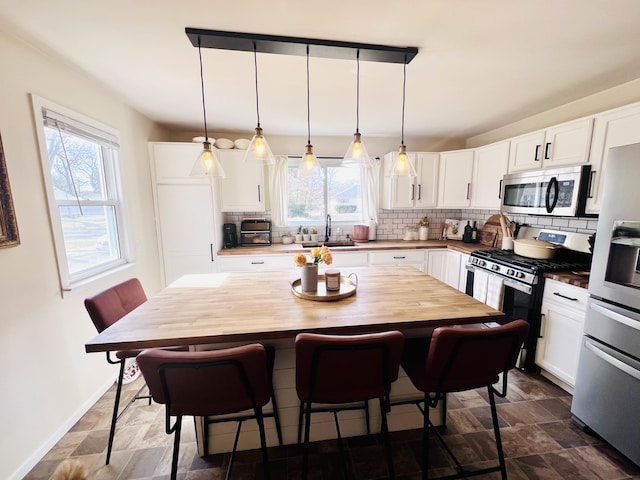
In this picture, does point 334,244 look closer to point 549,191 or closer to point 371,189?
point 371,189

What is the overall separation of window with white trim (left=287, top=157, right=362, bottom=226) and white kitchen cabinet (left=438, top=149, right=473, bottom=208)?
1.13 meters

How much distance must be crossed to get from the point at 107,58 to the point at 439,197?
145 inches

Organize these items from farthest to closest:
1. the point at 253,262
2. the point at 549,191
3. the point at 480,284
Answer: the point at 253,262
the point at 480,284
the point at 549,191

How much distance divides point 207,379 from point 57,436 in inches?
60.5

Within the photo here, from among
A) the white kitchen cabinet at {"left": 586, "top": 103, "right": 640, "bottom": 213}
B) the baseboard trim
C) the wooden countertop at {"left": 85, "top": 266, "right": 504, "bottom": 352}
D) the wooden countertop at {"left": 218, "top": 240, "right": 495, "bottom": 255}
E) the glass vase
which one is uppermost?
the white kitchen cabinet at {"left": 586, "top": 103, "right": 640, "bottom": 213}

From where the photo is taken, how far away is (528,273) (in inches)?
87.7

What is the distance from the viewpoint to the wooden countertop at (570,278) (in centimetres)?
190

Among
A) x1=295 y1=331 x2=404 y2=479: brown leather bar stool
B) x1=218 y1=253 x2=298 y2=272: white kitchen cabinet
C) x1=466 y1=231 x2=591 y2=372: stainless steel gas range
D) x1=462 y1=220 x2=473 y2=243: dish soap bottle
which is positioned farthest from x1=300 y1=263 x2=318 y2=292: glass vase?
x1=462 y1=220 x2=473 y2=243: dish soap bottle

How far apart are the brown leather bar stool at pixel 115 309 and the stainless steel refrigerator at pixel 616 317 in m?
2.56

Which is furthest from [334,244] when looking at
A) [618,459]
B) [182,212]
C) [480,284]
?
[618,459]

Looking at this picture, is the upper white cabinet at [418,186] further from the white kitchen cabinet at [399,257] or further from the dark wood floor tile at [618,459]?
the dark wood floor tile at [618,459]

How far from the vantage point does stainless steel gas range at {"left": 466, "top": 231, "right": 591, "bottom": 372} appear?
2.20 meters

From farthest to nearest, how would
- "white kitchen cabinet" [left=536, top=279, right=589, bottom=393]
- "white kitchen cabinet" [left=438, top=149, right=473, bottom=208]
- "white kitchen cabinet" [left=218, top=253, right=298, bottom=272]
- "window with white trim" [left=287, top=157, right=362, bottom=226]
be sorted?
"window with white trim" [left=287, top=157, right=362, bottom=226] → "white kitchen cabinet" [left=438, top=149, right=473, bottom=208] → "white kitchen cabinet" [left=218, top=253, right=298, bottom=272] → "white kitchen cabinet" [left=536, top=279, right=589, bottom=393]

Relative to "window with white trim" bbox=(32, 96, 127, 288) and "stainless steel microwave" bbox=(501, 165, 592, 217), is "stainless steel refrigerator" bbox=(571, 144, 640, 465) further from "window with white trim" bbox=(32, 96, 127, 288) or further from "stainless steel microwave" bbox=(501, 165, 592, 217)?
"window with white trim" bbox=(32, 96, 127, 288)
